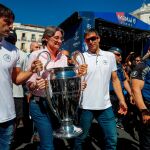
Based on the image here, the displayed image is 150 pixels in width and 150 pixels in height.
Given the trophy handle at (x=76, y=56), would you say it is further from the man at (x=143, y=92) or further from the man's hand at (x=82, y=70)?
the man at (x=143, y=92)

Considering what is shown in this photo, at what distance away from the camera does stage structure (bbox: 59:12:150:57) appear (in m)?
10.0

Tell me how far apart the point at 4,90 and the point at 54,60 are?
764 millimetres

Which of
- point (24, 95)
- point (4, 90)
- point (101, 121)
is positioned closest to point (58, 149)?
point (24, 95)

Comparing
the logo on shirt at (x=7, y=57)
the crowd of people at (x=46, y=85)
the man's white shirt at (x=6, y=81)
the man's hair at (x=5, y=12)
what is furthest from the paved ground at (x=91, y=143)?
the man's hair at (x=5, y=12)

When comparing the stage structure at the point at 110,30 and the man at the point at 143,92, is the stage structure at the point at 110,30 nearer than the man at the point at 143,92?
No

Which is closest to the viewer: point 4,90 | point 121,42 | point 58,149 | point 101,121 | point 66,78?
point 4,90

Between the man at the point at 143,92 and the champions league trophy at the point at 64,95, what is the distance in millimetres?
670

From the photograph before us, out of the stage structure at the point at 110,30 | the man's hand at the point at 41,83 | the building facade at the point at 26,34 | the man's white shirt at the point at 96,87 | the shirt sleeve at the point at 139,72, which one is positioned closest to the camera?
the man's hand at the point at 41,83

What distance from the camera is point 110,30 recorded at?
42.2 ft

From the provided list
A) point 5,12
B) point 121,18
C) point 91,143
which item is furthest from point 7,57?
point 121,18

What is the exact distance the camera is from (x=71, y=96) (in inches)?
110

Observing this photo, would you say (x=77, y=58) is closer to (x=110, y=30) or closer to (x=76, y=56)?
(x=76, y=56)

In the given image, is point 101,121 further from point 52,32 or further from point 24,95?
point 24,95

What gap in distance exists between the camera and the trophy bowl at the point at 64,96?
271 cm
